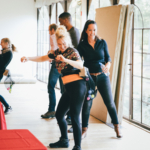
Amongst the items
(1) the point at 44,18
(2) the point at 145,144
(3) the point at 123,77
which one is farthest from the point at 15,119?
(1) the point at 44,18

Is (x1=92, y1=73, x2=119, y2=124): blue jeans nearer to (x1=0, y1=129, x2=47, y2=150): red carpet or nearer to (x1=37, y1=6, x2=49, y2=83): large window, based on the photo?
(x1=0, y1=129, x2=47, y2=150): red carpet

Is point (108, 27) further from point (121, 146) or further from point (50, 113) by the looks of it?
point (121, 146)

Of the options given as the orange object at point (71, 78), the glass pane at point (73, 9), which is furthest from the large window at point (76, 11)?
the orange object at point (71, 78)

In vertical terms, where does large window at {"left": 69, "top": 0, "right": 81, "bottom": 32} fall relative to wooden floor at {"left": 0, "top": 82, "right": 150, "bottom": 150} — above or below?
above

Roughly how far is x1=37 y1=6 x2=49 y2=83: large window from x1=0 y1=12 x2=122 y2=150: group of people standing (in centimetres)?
446

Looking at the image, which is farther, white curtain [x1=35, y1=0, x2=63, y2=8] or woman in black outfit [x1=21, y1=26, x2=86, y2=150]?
white curtain [x1=35, y1=0, x2=63, y2=8]

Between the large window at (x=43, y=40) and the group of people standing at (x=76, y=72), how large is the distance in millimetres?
4894

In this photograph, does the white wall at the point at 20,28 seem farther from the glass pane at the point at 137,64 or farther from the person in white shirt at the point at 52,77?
the glass pane at the point at 137,64

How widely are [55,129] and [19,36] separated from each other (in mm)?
6733

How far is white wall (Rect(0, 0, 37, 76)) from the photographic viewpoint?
9.92m

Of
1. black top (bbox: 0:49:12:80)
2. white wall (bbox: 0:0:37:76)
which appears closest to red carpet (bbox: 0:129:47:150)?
black top (bbox: 0:49:12:80)

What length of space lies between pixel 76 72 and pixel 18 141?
1.47m

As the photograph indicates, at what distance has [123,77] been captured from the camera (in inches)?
169

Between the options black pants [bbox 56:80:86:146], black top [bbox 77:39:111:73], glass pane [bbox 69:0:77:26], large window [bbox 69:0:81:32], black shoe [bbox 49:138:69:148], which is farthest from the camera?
glass pane [bbox 69:0:77:26]
